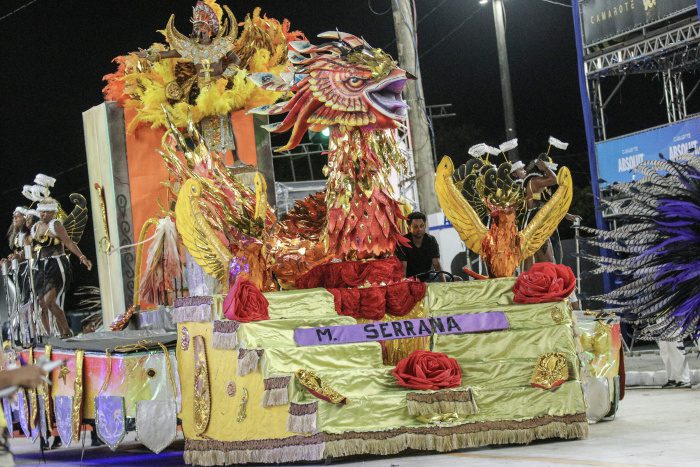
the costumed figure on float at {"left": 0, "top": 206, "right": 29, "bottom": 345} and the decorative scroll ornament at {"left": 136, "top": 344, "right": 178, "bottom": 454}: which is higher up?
the costumed figure on float at {"left": 0, "top": 206, "right": 29, "bottom": 345}

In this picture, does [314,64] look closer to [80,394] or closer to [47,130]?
[80,394]

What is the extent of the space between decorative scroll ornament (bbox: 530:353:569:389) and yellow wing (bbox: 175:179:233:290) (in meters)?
2.08

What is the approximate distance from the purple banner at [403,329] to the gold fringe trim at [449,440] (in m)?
0.69

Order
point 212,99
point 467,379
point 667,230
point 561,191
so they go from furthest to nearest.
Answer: point 212,99, point 561,191, point 467,379, point 667,230

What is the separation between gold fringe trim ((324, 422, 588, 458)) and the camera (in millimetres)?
6230

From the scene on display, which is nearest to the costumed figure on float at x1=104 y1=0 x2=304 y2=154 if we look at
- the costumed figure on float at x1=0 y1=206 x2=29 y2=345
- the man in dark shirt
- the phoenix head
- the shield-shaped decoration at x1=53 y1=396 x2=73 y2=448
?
the costumed figure on float at x1=0 y1=206 x2=29 y2=345

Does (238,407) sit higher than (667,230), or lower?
lower

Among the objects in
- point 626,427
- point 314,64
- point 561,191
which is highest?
point 314,64

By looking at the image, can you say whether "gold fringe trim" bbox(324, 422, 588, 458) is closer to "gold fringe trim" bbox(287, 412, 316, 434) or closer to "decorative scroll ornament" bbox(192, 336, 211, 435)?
"gold fringe trim" bbox(287, 412, 316, 434)

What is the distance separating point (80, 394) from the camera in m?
7.66

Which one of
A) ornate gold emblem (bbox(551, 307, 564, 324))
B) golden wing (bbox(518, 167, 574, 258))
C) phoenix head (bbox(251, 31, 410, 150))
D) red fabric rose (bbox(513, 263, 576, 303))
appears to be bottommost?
ornate gold emblem (bbox(551, 307, 564, 324))

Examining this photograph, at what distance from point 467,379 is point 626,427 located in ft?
3.89

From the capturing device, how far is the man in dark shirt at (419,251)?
8.54 metres

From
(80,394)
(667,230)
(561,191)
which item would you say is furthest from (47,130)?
(667,230)
